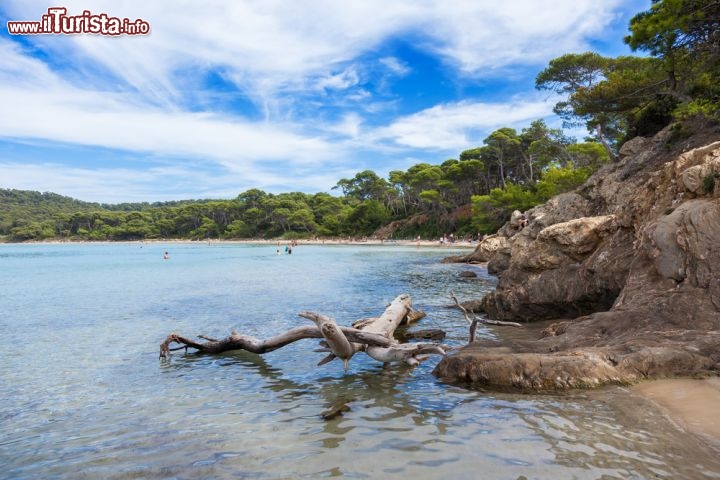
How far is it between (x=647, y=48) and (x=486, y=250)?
23.0 metres

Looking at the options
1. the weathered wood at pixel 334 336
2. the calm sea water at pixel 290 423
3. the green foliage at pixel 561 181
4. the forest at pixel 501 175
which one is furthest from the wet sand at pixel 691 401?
the green foliage at pixel 561 181

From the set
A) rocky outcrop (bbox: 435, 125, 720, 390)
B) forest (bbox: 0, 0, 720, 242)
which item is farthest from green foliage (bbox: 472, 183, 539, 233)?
rocky outcrop (bbox: 435, 125, 720, 390)

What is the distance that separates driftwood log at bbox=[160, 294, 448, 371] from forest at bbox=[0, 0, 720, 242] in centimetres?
1532

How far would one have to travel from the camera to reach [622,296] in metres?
9.66

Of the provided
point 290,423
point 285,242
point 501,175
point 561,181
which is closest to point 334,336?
point 290,423

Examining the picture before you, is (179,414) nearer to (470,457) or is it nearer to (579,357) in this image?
(470,457)

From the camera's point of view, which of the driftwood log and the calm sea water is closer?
the calm sea water

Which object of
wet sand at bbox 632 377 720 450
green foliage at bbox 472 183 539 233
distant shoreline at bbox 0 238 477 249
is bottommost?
wet sand at bbox 632 377 720 450

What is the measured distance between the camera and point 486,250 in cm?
4053

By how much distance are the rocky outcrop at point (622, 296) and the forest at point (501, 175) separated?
6.29 m

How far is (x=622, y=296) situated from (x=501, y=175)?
2672 inches

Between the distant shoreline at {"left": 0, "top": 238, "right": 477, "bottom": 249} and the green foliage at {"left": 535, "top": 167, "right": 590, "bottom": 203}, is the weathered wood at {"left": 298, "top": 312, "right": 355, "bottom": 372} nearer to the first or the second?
the green foliage at {"left": 535, "top": 167, "right": 590, "bottom": 203}

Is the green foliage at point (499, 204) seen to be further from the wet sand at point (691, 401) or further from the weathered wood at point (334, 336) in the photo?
the wet sand at point (691, 401)

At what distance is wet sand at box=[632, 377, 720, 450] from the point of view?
5.09 m
